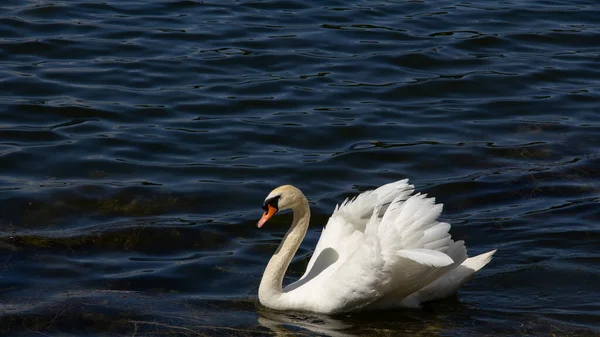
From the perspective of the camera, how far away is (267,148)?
1234 cm

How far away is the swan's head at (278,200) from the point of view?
344 inches

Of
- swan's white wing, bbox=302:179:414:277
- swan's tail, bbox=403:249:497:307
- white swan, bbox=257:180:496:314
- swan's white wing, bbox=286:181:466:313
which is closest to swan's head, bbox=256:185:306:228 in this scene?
white swan, bbox=257:180:496:314

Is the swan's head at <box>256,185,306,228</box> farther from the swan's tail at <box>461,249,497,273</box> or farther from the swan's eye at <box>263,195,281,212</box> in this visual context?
the swan's tail at <box>461,249,497,273</box>

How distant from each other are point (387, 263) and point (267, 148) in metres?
4.13

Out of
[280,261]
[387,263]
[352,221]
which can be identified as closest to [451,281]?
[387,263]

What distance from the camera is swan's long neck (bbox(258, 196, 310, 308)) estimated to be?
8703mm

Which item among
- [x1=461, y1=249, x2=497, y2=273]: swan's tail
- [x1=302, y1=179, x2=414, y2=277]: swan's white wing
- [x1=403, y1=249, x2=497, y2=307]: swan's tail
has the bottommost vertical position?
[x1=403, y1=249, x2=497, y2=307]: swan's tail

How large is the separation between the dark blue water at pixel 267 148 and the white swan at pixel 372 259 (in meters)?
0.17

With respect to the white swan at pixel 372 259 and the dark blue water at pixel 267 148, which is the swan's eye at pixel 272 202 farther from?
the dark blue water at pixel 267 148

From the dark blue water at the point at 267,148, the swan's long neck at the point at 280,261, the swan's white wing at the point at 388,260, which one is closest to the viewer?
the swan's white wing at the point at 388,260

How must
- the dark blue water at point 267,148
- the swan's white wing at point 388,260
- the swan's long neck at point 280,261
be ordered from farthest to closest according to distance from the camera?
the dark blue water at point 267,148 < the swan's long neck at point 280,261 < the swan's white wing at point 388,260

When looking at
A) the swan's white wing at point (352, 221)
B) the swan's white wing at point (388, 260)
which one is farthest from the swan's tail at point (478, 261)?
the swan's white wing at point (352, 221)

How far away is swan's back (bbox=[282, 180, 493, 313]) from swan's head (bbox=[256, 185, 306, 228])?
472mm

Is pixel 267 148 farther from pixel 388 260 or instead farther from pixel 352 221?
pixel 388 260
